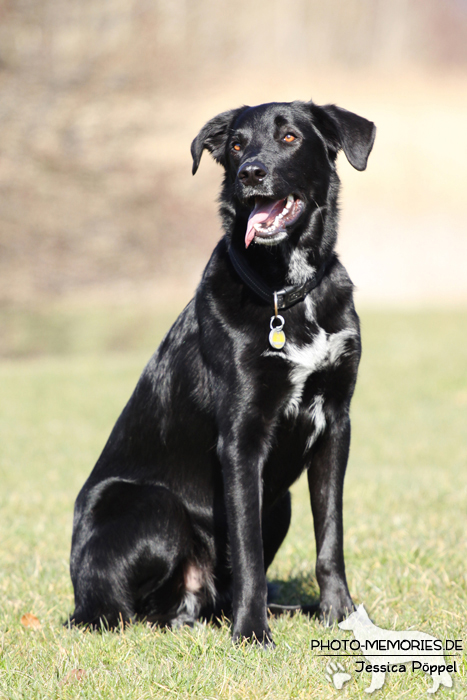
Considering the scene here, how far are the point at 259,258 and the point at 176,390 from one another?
0.65 m

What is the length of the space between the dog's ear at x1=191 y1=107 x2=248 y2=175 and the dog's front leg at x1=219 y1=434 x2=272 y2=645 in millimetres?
1290

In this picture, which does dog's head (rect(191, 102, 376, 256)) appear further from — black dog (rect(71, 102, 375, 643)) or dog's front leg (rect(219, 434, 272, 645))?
dog's front leg (rect(219, 434, 272, 645))

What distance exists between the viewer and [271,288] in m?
3.01

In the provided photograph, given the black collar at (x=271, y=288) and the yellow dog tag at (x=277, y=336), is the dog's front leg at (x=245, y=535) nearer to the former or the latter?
the yellow dog tag at (x=277, y=336)

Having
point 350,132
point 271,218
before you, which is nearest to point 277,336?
point 271,218

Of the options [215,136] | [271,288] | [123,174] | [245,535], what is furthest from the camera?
[123,174]

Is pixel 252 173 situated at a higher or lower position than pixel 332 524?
Result: higher

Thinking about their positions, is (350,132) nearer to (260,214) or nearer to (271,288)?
(260,214)

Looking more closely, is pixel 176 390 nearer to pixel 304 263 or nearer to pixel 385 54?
pixel 304 263

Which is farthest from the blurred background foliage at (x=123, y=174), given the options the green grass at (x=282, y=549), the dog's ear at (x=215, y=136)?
the dog's ear at (x=215, y=136)

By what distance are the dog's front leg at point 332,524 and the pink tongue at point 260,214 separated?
0.81m

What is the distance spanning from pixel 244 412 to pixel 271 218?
80 centimetres

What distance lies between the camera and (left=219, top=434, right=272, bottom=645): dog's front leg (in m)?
2.78

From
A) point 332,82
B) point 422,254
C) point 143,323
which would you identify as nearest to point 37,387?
point 143,323
